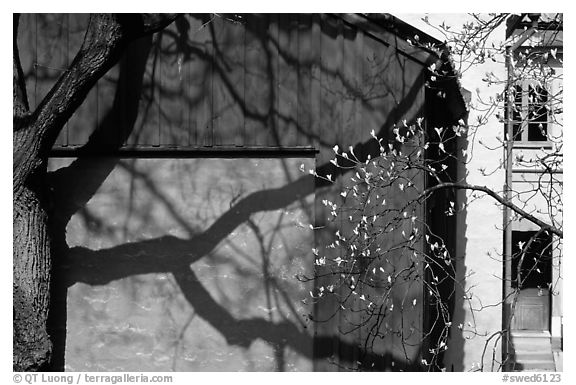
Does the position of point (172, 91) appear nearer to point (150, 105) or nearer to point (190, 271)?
point (150, 105)

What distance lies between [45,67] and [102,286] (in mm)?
2642

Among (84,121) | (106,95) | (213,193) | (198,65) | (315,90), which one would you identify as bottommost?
(213,193)

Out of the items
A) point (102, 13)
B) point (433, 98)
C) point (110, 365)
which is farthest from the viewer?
point (433, 98)

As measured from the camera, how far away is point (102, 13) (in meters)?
7.38

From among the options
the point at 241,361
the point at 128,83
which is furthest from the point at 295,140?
the point at 241,361

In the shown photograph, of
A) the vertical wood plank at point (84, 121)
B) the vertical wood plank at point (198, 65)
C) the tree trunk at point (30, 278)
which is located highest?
the vertical wood plank at point (198, 65)

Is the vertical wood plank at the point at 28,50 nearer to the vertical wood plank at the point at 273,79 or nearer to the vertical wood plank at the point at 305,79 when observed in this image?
the vertical wood plank at the point at 273,79

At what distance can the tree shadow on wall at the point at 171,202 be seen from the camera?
8.27 meters

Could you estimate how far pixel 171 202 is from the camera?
8.36 m

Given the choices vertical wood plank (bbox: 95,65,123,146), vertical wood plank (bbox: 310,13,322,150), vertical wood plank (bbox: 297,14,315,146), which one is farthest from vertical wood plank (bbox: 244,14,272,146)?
vertical wood plank (bbox: 95,65,123,146)

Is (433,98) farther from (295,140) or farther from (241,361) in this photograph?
(241,361)

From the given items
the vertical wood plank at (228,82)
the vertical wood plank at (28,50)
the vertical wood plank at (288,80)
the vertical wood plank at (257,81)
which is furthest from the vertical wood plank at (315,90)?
the vertical wood plank at (28,50)

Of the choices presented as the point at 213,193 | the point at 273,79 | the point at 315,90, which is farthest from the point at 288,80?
the point at 213,193

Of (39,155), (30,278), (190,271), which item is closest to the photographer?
(39,155)
